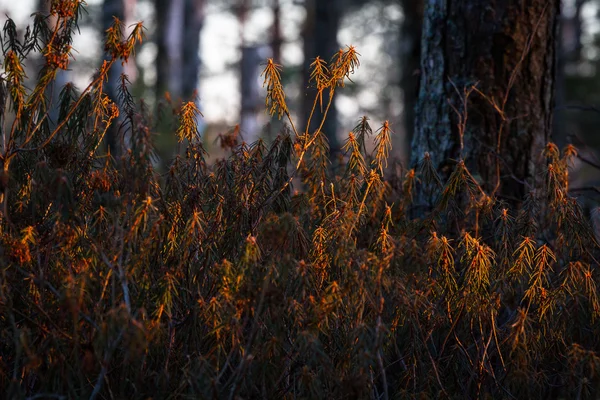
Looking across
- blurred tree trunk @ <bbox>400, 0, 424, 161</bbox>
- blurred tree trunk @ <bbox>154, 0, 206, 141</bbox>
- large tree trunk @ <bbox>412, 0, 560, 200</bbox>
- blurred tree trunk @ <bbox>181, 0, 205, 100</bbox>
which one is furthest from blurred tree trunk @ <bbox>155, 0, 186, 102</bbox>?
large tree trunk @ <bbox>412, 0, 560, 200</bbox>

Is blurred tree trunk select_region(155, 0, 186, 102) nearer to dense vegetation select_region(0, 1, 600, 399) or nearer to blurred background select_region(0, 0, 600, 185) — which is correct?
blurred background select_region(0, 0, 600, 185)

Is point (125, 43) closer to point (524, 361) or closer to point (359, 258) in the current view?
point (359, 258)

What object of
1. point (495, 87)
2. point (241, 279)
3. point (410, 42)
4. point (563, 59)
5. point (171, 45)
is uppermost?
point (171, 45)

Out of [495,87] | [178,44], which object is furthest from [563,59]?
Result: [178,44]

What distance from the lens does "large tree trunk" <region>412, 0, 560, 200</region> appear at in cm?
361

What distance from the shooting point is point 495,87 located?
363 centimetres

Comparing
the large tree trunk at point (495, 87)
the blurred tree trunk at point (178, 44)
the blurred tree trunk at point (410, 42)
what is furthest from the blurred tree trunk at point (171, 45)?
the large tree trunk at point (495, 87)

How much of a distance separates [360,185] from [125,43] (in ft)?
3.55

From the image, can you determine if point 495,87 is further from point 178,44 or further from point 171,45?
point 178,44

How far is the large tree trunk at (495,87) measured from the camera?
3.61 metres

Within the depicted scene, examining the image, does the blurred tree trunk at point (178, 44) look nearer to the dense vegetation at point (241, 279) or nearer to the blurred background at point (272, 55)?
the blurred background at point (272, 55)

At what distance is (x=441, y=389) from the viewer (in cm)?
248

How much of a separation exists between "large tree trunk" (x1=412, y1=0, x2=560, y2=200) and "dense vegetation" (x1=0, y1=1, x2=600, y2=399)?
796 mm

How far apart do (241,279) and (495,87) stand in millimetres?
2126
